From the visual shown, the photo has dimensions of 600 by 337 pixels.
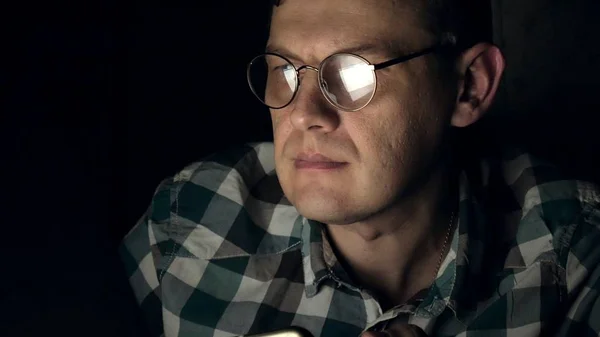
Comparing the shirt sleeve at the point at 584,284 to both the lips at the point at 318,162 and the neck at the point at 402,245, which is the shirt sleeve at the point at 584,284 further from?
the lips at the point at 318,162

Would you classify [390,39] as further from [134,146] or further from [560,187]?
[134,146]

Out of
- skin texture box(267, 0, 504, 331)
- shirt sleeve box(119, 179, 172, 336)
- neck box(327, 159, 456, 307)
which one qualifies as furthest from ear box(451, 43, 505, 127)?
shirt sleeve box(119, 179, 172, 336)

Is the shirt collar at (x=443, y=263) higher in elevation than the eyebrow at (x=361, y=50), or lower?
lower

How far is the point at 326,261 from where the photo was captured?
1.31m

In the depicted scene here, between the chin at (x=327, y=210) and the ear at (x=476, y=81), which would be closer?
the chin at (x=327, y=210)

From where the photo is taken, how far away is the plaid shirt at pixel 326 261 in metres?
1.20

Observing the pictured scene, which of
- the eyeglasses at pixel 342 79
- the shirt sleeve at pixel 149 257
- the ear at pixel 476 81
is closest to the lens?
the eyeglasses at pixel 342 79

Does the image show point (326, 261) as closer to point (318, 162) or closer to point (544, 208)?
point (318, 162)

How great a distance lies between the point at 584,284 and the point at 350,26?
52 centimetres

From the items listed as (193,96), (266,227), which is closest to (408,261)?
(266,227)

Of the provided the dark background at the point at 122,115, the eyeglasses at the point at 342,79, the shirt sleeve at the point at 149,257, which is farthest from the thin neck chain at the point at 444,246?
the shirt sleeve at the point at 149,257

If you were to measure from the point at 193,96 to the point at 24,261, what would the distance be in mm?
447

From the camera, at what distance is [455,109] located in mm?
1274

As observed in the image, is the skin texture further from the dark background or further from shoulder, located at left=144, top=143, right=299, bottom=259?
the dark background
